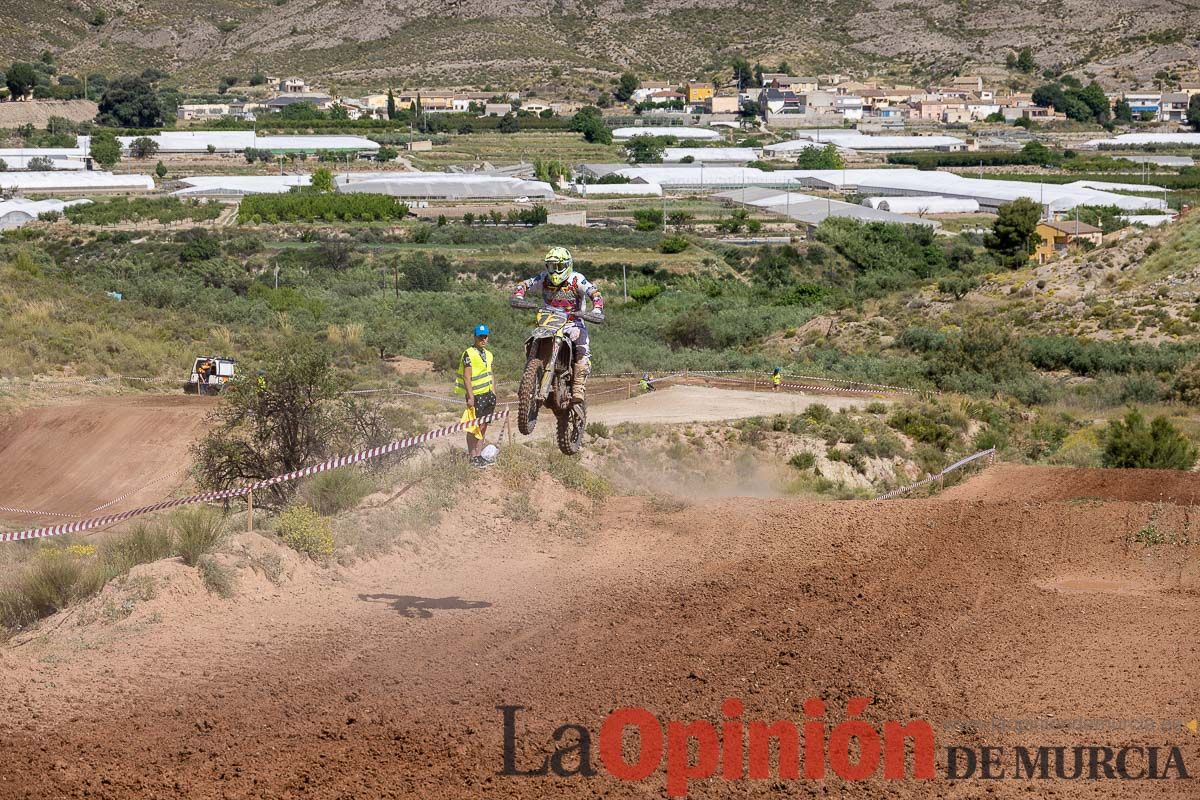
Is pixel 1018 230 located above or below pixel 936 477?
below

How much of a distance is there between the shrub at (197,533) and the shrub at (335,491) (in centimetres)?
161

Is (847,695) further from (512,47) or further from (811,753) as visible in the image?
(512,47)

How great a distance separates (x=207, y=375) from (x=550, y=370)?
77.7 ft

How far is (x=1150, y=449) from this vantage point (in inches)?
954

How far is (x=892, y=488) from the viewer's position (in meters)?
25.5

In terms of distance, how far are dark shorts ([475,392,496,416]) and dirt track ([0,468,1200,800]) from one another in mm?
1497

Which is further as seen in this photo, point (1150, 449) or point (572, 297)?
point (1150, 449)

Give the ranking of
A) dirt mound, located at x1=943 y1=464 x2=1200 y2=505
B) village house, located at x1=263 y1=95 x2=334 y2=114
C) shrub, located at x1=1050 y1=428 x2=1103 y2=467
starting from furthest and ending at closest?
village house, located at x1=263 y1=95 x2=334 y2=114 < shrub, located at x1=1050 y1=428 x2=1103 y2=467 < dirt mound, located at x1=943 y1=464 x2=1200 y2=505

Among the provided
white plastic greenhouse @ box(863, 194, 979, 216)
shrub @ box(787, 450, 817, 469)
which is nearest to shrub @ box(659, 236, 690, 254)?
white plastic greenhouse @ box(863, 194, 979, 216)

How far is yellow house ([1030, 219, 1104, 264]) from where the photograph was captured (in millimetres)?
69938

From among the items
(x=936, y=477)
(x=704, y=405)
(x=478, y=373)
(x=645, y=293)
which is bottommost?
(x=645, y=293)

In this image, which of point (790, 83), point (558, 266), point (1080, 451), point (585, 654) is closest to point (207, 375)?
point (1080, 451)

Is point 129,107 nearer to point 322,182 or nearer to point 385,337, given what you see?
point 322,182

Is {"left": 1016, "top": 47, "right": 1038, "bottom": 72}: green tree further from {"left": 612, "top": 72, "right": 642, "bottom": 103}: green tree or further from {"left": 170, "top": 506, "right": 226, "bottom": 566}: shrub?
{"left": 170, "top": 506, "right": 226, "bottom": 566}: shrub
